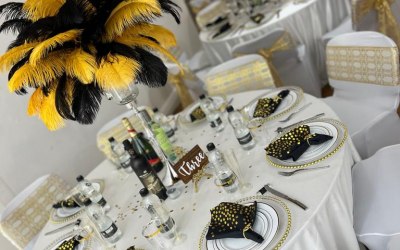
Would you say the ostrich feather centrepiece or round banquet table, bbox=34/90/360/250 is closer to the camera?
round banquet table, bbox=34/90/360/250

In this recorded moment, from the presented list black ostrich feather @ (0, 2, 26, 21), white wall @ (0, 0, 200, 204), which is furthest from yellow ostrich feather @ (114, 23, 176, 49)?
white wall @ (0, 0, 200, 204)

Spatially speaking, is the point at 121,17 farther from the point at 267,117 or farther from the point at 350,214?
the point at 350,214

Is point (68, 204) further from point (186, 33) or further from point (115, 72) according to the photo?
point (186, 33)

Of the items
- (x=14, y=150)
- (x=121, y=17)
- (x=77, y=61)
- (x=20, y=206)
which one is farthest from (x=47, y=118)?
(x=14, y=150)

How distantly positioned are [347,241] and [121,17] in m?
1.19

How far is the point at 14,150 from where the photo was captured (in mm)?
A: 2832

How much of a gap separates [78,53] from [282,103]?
3.31 ft

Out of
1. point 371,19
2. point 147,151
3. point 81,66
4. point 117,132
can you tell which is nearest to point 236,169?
point 147,151

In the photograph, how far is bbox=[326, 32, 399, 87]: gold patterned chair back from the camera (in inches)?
74.1

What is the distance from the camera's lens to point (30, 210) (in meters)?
2.26

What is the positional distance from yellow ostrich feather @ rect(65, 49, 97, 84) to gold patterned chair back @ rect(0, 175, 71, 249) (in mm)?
1213

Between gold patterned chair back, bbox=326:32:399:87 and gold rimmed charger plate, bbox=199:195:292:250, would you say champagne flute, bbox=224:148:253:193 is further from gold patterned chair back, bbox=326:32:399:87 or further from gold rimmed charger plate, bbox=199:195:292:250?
gold patterned chair back, bbox=326:32:399:87

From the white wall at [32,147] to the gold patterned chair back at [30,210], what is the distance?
1.90 feet

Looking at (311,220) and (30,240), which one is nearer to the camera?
(311,220)
